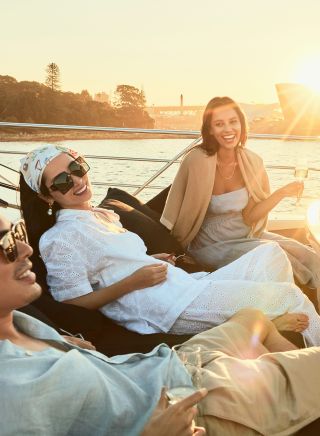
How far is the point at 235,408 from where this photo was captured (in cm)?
132

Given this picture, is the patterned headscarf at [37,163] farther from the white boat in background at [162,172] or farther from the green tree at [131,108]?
the green tree at [131,108]

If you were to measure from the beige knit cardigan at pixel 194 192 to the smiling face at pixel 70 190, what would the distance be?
1.01 metres

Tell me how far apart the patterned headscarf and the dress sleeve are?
198 millimetres

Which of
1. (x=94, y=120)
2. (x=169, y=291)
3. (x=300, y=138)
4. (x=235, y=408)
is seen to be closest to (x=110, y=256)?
(x=169, y=291)

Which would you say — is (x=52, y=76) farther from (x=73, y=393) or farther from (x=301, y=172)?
(x=73, y=393)

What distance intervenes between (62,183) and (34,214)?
0.15 meters

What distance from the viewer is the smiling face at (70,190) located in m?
2.19

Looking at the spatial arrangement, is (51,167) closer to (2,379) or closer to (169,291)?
(169,291)

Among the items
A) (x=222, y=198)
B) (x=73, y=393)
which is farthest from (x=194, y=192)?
(x=73, y=393)

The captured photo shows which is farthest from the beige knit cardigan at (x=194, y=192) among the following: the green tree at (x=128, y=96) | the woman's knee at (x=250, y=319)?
the green tree at (x=128, y=96)

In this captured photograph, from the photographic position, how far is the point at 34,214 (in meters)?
2.23

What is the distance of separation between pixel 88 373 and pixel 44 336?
24cm

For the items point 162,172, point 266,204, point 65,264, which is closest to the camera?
point 65,264

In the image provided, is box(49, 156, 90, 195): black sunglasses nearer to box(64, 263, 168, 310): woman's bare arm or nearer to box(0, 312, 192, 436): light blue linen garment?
box(64, 263, 168, 310): woman's bare arm
